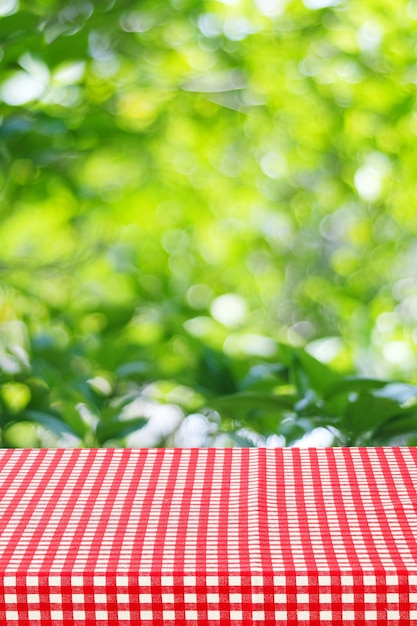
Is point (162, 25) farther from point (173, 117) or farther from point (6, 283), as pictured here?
point (6, 283)

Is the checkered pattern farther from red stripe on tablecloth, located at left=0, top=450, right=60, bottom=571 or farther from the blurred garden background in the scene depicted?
the blurred garden background

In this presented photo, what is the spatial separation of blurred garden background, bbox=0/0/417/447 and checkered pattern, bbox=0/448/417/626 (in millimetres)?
679

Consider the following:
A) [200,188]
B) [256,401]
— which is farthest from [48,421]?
[200,188]

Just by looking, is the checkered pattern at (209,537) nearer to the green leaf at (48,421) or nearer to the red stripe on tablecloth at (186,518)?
the red stripe on tablecloth at (186,518)

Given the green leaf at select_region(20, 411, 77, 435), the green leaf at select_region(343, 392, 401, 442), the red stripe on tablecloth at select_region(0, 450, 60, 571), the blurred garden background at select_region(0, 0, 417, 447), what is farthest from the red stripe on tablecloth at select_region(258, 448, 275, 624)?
the blurred garden background at select_region(0, 0, 417, 447)

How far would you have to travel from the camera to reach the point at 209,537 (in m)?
0.70

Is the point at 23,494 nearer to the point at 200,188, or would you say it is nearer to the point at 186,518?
the point at 186,518

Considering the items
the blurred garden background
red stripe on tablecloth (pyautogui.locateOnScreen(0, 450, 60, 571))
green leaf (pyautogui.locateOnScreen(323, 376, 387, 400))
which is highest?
red stripe on tablecloth (pyautogui.locateOnScreen(0, 450, 60, 571))

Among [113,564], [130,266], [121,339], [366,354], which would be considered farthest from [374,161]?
[113,564]

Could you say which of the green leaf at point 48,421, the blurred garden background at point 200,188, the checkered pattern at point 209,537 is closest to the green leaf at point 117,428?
the green leaf at point 48,421

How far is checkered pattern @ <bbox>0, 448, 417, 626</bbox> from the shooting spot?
25.0 inches

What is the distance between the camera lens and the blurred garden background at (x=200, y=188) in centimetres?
166

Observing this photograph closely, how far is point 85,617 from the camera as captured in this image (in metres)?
0.65

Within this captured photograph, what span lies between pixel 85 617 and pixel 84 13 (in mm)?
1377
